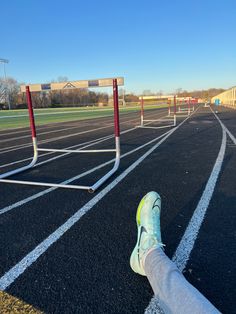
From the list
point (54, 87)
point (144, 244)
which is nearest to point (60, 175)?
point (54, 87)

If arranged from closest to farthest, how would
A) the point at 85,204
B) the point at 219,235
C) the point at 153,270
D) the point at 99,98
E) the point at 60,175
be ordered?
the point at 153,270 → the point at 219,235 → the point at 85,204 → the point at 60,175 → the point at 99,98

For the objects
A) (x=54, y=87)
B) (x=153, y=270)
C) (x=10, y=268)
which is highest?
(x=54, y=87)

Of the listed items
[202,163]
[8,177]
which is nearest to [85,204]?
[8,177]

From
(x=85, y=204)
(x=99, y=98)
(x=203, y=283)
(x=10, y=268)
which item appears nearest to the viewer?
(x=203, y=283)

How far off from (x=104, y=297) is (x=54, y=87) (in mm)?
5141

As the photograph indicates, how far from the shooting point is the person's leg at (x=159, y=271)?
58.6 inches

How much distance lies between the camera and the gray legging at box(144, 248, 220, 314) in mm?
1456

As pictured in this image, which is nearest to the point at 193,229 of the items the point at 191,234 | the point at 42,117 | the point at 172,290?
the point at 191,234

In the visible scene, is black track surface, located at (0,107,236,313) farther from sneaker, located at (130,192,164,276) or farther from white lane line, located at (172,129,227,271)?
sneaker, located at (130,192,164,276)

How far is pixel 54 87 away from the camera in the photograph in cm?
600

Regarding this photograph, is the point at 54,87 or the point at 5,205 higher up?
the point at 54,87

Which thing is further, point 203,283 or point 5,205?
point 5,205

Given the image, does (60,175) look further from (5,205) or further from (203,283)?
(203,283)

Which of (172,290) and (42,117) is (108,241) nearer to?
(172,290)
